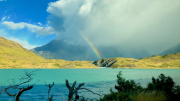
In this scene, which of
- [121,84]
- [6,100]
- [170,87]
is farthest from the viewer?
[6,100]

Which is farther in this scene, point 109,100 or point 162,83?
point 162,83

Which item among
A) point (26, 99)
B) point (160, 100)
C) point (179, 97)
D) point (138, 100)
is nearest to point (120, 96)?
point (138, 100)

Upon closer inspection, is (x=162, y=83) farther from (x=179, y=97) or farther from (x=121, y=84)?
(x=179, y=97)

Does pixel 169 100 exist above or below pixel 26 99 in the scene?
above

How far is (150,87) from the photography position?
34000mm

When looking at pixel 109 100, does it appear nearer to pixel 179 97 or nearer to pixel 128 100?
pixel 128 100

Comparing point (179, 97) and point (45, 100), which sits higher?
point (179, 97)

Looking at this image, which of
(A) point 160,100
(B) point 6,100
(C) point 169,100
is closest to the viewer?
(C) point 169,100

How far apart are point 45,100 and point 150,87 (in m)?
31.9

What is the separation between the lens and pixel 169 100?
19.6 meters

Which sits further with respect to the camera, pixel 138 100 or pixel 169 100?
pixel 138 100

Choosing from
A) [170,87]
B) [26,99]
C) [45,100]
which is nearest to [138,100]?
[170,87]

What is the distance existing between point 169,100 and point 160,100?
1.68 m

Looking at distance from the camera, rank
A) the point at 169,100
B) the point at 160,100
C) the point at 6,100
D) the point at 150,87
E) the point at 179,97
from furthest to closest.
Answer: the point at 6,100, the point at 150,87, the point at 160,100, the point at 169,100, the point at 179,97
